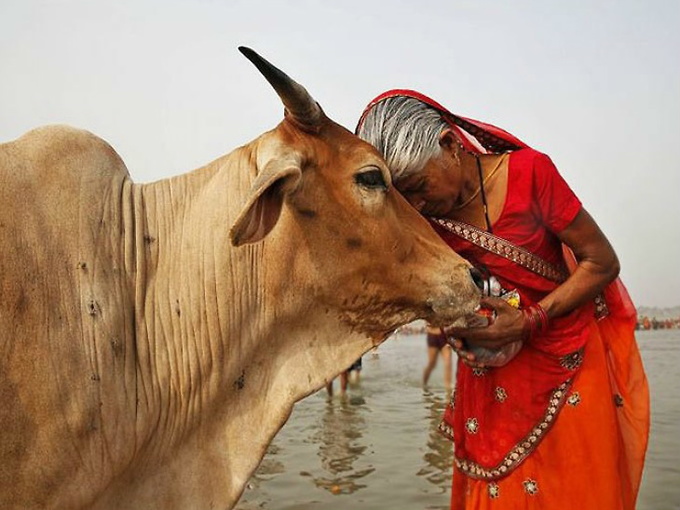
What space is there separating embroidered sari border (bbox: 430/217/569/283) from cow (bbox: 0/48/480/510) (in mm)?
243

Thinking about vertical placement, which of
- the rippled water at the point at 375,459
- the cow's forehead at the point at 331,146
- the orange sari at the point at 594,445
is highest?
the cow's forehead at the point at 331,146

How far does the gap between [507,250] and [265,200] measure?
3.27 ft

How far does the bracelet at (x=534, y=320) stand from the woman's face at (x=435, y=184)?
52cm

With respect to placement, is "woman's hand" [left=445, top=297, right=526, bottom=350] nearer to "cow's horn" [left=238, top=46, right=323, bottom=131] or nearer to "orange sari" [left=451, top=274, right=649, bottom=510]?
"orange sari" [left=451, top=274, right=649, bottom=510]

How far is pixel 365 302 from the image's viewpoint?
8.36 feet

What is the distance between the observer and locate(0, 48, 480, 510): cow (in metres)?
2.01

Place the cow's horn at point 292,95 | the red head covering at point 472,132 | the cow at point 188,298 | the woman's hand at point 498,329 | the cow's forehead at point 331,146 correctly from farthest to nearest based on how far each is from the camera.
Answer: the red head covering at point 472,132, the woman's hand at point 498,329, the cow's forehead at point 331,146, the cow's horn at point 292,95, the cow at point 188,298

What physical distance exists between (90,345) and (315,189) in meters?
0.89

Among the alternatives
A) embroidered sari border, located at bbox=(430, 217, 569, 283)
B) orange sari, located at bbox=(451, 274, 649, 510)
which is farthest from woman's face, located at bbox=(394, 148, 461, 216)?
orange sari, located at bbox=(451, 274, 649, 510)

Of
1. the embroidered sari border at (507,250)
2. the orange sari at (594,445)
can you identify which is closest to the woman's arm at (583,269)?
the embroidered sari border at (507,250)

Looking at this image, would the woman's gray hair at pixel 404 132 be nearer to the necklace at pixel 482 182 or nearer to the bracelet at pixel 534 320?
the necklace at pixel 482 182

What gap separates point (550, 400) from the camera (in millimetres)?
2713

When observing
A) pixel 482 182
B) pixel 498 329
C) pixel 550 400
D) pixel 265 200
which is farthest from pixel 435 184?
pixel 550 400

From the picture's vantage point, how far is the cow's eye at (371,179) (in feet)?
8.24
